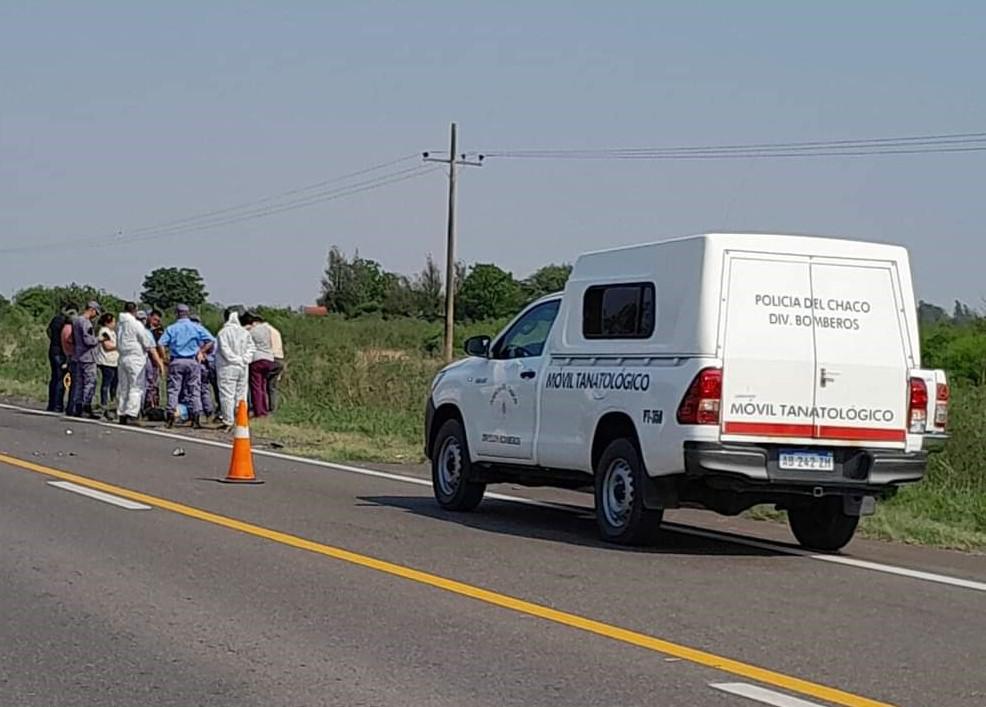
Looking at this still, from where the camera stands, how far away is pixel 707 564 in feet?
36.3

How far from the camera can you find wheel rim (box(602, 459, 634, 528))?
1173 cm

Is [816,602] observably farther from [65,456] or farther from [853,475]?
[65,456]

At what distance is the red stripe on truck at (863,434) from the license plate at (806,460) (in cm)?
14

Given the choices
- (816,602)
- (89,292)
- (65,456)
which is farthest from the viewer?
(89,292)

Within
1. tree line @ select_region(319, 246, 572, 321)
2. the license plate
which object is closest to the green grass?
the license plate

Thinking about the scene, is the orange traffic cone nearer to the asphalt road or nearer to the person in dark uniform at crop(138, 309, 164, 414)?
the asphalt road

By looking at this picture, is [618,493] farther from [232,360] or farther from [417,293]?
[417,293]

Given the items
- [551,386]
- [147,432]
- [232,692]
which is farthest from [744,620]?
[147,432]

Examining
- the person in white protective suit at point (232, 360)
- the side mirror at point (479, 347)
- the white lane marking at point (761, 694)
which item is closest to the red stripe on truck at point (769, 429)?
the side mirror at point (479, 347)

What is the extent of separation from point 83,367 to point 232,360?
4.24 metres

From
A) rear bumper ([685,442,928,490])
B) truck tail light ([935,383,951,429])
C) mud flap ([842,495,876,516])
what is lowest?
mud flap ([842,495,876,516])

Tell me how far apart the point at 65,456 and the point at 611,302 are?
8732mm

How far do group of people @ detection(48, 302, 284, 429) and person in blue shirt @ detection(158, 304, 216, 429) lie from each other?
0.01m

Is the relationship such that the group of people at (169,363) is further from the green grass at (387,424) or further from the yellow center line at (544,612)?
the yellow center line at (544,612)
